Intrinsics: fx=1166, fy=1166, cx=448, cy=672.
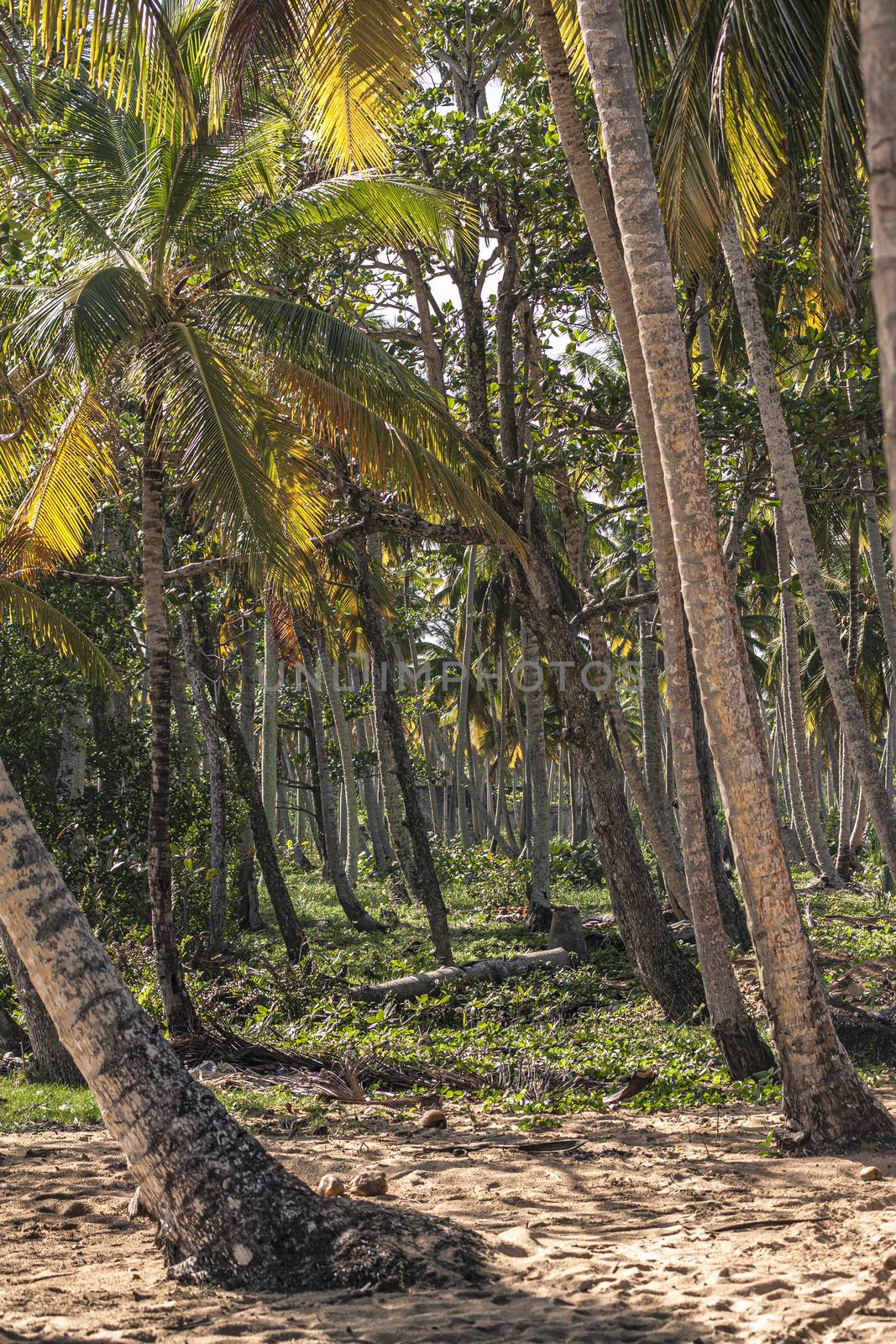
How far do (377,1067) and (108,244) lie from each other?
21.2ft

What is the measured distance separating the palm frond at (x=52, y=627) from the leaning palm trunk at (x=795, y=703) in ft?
25.7

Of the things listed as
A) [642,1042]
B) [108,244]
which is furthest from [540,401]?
[642,1042]

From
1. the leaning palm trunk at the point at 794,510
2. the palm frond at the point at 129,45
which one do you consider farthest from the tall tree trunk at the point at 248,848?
the leaning palm trunk at the point at 794,510

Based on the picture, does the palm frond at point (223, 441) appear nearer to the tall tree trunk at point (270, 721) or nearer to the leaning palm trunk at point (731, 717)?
the leaning palm trunk at point (731, 717)

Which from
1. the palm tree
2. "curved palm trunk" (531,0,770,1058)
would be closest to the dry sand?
"curved palm trunk" (531,0,770,1058)

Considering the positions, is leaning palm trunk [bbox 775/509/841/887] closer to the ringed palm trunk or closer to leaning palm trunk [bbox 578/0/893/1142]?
the ringed palm trunk

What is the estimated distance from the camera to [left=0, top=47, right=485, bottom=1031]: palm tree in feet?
28.4

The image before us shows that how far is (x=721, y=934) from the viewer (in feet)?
23.3

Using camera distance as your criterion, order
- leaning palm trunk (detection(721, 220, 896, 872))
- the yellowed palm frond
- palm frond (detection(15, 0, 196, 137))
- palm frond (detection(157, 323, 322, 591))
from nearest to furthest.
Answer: palm frond (detection(15, 0, 196, 137)) < palm frond (detection(157, 323, 322, 591)) < leaning palm trunk (detection(721, 220, 896, 872)) < the yellowed palm frond

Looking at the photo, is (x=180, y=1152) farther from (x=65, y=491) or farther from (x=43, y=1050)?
(x=65, y=491)

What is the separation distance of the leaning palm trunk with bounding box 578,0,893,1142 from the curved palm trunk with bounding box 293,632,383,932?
10.8 m

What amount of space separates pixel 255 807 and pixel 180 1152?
10.3 metres

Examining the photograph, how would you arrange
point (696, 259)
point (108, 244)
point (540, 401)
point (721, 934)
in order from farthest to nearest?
point (540, 401)
point (108, 244)
point (696, 259)
point (721, 934)

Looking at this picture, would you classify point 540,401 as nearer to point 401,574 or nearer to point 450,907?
point 450,907
